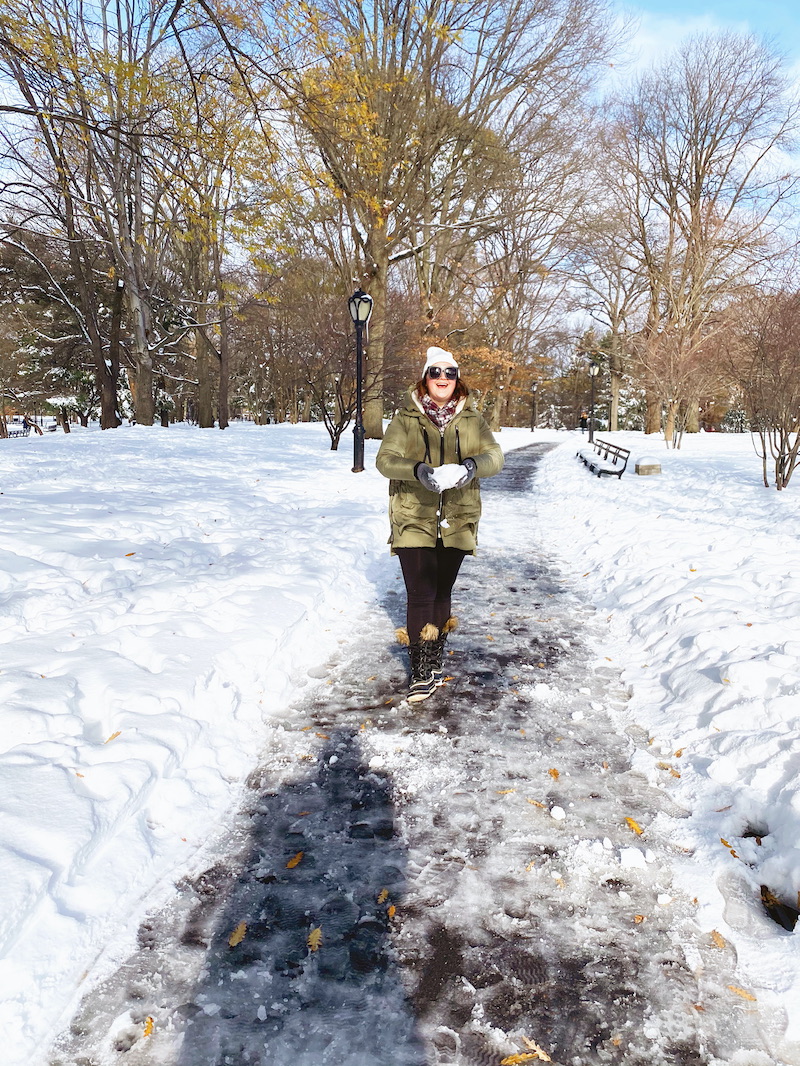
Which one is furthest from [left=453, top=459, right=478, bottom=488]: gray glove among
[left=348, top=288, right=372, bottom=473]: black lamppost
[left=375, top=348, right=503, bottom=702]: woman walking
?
[left=348, top=288, right=372, bottom=473]: black lamppost

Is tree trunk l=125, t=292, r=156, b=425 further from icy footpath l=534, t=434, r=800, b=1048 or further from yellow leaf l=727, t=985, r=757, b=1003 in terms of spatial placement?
yellow leaf l=727, t=985, r=757, b=1003

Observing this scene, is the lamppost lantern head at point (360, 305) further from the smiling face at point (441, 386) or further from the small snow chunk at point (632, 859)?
the small snow chunk at point (632, 859)

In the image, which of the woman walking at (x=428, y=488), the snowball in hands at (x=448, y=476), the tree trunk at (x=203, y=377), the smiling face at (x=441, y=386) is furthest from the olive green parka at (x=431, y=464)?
the tree trunk at (x=203, y=377)

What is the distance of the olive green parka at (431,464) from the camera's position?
3637 mm

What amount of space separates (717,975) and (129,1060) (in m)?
1.83

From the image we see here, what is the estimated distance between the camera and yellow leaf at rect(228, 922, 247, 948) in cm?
207

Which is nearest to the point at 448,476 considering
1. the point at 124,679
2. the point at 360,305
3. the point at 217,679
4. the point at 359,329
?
the point at 217,679

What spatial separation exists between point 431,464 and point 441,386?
469 millimetres

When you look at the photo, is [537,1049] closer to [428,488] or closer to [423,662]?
[423,662]

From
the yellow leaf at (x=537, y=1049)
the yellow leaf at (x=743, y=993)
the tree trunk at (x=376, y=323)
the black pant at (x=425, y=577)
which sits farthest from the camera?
the tree trunk at (x=376, y=323)

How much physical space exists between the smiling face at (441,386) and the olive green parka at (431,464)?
11 cm

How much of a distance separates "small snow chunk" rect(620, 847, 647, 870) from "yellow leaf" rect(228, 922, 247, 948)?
1.49 meters

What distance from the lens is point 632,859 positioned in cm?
243

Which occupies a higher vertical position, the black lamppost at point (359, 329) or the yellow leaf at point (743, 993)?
the black lamppost at point (359, 329)
